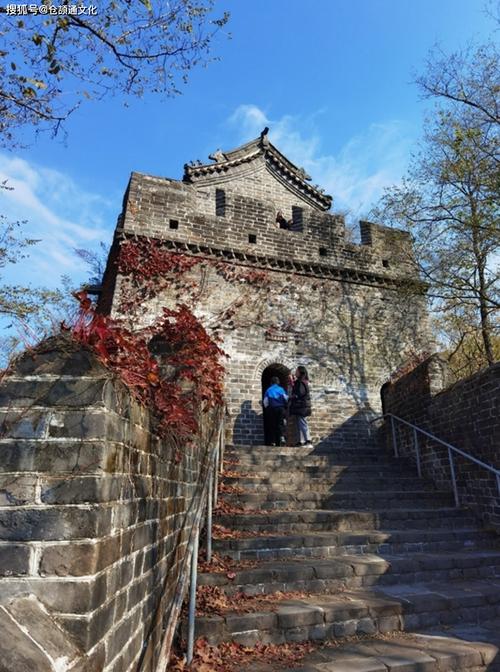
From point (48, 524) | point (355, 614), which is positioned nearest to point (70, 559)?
point (48, 524)

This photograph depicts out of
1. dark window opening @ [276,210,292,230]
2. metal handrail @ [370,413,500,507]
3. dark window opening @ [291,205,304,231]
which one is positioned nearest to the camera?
metal handrail @ [370,413,500,507]

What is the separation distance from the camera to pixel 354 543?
5.79 m

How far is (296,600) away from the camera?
447 cm

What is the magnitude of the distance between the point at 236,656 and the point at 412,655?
146 centimetres

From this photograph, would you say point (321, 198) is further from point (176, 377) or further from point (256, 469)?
point (176, 377)

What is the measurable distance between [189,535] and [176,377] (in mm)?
1619

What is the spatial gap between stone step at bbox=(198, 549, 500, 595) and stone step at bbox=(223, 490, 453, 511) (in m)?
1.32

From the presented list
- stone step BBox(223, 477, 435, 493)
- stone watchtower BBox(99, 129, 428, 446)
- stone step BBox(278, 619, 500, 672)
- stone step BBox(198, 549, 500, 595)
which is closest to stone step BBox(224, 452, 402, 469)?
stone step BBox(223, 477, 435, 493)

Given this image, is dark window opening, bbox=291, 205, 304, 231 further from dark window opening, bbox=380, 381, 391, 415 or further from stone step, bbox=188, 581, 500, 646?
stone step, bbox=188, 581, 500, 646

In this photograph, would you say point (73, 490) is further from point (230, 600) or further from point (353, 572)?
point (353, 572)

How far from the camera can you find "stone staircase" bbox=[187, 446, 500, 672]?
389 centimetres

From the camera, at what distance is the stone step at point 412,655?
354cm

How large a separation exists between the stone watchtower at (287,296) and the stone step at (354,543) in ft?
18.0

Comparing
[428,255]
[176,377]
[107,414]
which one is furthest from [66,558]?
[428,255]
